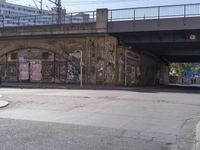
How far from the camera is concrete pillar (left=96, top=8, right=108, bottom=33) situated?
39562mm

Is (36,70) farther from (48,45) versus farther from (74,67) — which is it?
(74,67)

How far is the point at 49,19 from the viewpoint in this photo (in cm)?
4403

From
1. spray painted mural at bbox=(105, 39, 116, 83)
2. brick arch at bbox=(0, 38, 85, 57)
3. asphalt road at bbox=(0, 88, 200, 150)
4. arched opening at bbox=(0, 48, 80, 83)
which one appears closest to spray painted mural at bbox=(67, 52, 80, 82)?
arched opening at bbox=(0, 48, 80, 83)

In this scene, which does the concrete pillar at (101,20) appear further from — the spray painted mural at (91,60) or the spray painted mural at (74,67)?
the spray painted mural at (74,67)

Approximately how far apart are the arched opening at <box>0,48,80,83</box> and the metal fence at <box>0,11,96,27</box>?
320 centimetres

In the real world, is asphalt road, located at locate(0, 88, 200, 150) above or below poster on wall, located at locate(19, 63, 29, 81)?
below

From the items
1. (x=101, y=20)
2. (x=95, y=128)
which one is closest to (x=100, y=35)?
(x=101, y=20)

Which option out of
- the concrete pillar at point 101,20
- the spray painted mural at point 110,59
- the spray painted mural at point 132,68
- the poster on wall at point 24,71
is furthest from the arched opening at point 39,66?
the spray painted mural at point 132,68

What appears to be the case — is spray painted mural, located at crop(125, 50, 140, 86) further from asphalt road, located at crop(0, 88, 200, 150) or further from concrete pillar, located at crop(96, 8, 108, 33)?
asphalt road, located at crop(0, 88, 200, 150)

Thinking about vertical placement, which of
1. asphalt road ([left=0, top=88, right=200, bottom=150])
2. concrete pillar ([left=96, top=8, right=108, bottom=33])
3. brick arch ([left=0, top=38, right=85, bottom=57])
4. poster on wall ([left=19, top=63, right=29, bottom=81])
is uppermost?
concrete pillar ([left=96, top=8, right=108, bottom=33])

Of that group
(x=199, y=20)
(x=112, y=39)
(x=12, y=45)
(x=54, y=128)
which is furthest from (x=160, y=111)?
(x=12, y=45)

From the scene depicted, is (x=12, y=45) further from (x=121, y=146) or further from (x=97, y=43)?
(x=121, y=146)

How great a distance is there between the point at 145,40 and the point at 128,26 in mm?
3861

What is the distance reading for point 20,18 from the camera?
4578 cm
